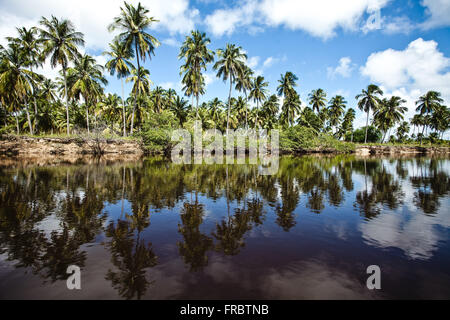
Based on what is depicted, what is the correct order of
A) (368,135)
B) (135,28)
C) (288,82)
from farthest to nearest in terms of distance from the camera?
(368,135)
(288,82)
(135,28)

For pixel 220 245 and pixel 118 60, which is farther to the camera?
pixel 118 60

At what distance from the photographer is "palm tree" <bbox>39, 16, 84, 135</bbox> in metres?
31.3

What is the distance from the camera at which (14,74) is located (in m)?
32.0

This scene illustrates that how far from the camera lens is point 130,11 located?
3112 centimetres

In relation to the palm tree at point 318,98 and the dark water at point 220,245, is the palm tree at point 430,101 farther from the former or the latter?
the dark water at point 220,245

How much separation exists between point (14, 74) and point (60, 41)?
805 centimetres

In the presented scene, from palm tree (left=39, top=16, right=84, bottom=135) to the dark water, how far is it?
31466 millimetres

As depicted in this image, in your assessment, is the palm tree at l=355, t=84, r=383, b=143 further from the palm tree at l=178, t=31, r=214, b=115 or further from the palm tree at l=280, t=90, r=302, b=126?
the palm tree at l=178, t=31, r=214, b=115

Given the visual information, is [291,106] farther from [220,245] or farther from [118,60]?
[220,245]

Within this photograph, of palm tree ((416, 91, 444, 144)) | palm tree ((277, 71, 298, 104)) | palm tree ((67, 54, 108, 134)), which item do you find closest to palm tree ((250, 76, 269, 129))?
palm tree ((277, 71, 298, 104))

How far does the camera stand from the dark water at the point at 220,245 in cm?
367

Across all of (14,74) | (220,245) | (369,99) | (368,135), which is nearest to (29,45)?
(14,74)

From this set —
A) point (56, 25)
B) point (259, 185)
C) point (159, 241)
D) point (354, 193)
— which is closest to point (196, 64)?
point (56, 25)
